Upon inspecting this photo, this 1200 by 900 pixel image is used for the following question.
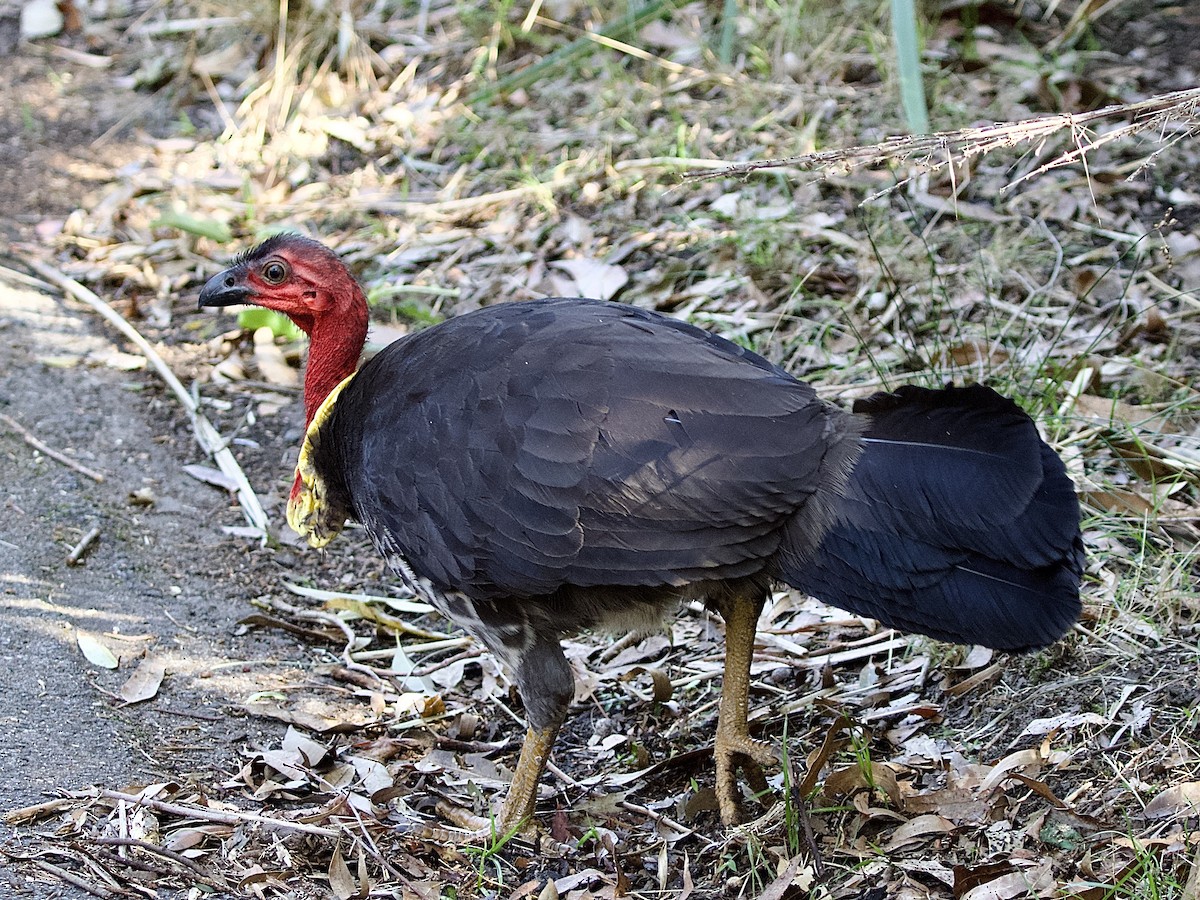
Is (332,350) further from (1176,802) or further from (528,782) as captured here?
(1176,802)

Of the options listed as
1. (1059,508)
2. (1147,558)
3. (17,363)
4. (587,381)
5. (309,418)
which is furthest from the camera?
(17,363)

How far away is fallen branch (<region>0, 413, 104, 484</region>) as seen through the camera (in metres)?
4.98

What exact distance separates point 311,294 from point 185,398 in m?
1.57

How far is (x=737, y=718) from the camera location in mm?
3619

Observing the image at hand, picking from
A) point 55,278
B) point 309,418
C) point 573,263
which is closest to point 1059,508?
point 309,418

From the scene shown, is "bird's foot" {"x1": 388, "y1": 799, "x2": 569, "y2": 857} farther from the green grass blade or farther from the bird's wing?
the green grass blade

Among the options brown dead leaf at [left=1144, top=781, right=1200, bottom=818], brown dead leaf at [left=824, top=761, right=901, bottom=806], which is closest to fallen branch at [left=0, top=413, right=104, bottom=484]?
brown dead leaf at [left=824, top=761, right=901, bottom=806]

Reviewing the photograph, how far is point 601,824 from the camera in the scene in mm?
3650

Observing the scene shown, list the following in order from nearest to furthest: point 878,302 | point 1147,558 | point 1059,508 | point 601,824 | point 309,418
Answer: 1. point 1059,508
2. point 601,824
3. point 1147,558
4. point 309,418
5. point 878,302

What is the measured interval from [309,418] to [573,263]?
6.64ft

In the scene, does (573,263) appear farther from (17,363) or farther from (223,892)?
(223,892)

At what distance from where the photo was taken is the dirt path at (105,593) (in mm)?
3527

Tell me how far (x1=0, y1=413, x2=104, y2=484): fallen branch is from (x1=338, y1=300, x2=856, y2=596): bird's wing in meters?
1.83

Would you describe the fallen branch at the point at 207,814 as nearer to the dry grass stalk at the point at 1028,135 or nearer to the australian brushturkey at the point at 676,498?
the australian brushturkey at the point at 676,498
